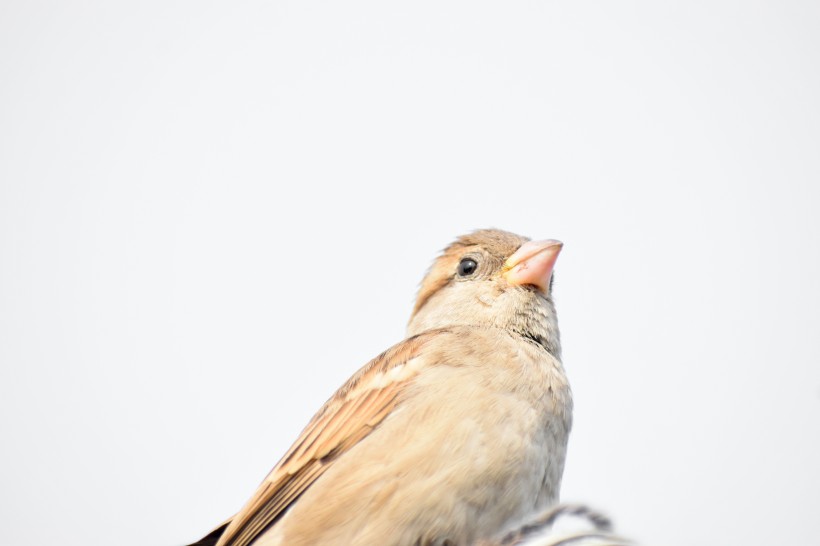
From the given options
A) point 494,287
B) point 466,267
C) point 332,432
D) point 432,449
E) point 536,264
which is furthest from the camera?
point 466,267

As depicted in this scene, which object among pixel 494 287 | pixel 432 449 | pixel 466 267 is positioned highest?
pixel 466 267

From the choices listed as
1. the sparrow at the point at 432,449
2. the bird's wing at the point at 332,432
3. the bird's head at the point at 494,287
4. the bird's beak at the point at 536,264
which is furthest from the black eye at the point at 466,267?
the bird's wing at the point at 332,432

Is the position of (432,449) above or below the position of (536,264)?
below

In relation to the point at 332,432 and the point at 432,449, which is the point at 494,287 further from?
the point at 432,449

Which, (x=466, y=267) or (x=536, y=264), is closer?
(x=536, y=264)

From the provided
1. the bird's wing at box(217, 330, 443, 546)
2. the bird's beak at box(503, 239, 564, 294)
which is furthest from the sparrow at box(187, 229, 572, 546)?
the bird's beak at box(503, 239, 564, 294)

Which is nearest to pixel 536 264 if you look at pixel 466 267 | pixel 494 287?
pixel 494 287

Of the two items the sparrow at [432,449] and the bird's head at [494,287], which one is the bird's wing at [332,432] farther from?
the bird's head at [494,287]
